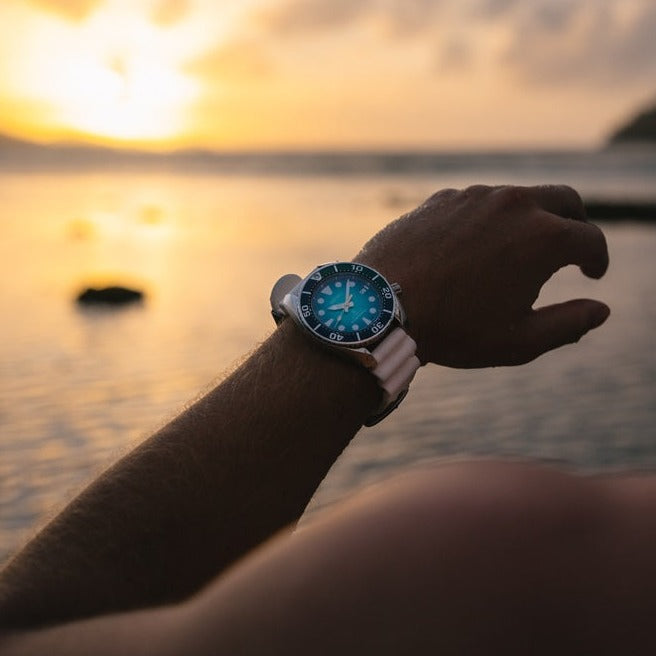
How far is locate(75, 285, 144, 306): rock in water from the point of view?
617 inches

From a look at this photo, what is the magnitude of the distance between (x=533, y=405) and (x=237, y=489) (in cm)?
806

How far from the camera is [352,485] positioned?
7.44 meters

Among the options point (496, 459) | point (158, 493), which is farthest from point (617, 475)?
point (158, 493)

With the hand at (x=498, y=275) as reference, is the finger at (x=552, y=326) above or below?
below

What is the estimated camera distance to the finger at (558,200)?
237 centimetres

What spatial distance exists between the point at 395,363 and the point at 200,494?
0.67 m

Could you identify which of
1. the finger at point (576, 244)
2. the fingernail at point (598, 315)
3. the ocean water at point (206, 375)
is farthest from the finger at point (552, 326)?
the ocean water at point (206, 375)

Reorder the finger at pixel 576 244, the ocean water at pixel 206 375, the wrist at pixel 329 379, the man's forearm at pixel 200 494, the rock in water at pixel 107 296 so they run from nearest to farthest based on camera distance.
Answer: the man's forearm at pixel 200 494 < the wrist at pixel 329 379 < the finger at pixel 576 244 < the ocean water at pixel 206 375 < the rock in water at pixel 107 296

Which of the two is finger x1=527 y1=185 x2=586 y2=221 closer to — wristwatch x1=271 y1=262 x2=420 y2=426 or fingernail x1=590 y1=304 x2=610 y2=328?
fingernail x1=590 y1=304 x2=610 y2=328

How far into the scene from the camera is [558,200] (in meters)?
2.38

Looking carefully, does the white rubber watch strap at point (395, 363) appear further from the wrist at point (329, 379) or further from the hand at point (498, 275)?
the hand at point (498, 275)

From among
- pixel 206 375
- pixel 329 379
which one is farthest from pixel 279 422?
pixel 206 375

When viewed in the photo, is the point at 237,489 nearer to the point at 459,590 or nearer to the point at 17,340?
the point at 459,590

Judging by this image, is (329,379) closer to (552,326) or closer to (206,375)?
(552,326)
